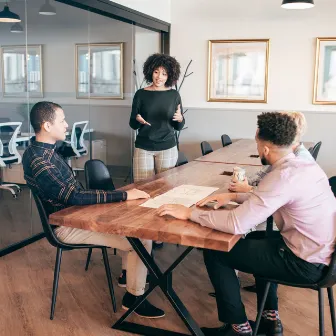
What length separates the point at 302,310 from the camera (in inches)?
120

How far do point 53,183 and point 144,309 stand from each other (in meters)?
0.97

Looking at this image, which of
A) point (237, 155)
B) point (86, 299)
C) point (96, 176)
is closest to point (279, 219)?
point (96, 176)

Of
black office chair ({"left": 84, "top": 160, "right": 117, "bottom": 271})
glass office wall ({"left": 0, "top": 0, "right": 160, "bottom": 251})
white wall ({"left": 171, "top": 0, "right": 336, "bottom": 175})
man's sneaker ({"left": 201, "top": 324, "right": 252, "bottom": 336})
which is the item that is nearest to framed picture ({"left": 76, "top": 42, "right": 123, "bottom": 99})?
glass office wall ({"left": 0, "top": 0, "right": 160, "bottom": 251})

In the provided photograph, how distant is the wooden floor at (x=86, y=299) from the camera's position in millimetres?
2789

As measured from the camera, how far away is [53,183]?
2564 millimetres

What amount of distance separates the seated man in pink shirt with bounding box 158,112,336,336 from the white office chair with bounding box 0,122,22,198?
6.46ft

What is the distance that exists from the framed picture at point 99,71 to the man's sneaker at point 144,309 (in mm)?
2471

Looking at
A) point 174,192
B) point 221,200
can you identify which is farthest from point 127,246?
point 221,200

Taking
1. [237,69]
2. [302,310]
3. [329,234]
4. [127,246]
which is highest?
[237,69]

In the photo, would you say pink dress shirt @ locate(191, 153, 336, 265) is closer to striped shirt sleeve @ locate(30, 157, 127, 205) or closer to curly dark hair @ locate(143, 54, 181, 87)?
striped shirt sleeve @ locate(30, 157, 127, 205)

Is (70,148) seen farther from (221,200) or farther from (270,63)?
(270,63)

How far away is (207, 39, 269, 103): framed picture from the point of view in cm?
633

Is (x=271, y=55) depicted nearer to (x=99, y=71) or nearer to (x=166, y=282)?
(x=99, y=71)

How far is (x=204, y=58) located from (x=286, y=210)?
15.4 feet
